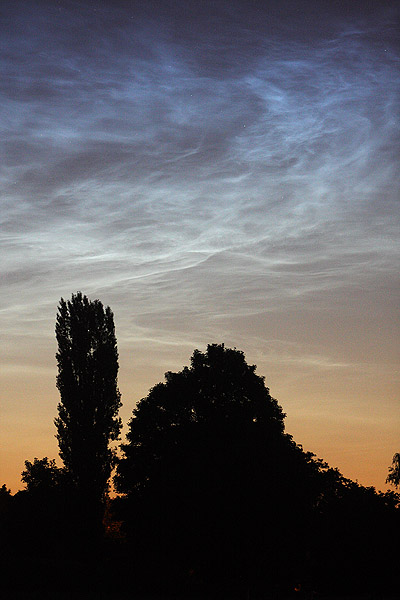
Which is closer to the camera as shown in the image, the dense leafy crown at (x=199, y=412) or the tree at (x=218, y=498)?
the tree at (x=218, y=498)

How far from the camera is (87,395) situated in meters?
53.5

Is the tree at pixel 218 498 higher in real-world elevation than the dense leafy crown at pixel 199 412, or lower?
lower

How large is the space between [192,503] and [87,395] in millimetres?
11186

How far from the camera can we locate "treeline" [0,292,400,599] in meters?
47.8

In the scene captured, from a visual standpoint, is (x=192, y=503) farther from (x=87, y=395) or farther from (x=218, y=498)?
(x=87, y=395)

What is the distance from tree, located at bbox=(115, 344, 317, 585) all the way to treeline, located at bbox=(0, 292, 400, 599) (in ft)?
0.27

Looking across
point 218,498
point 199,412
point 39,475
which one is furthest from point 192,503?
point 39,475

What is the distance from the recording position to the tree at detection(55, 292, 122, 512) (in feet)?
168

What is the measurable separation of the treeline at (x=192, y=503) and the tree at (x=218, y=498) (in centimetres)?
8

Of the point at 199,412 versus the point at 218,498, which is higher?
the point at 199,412

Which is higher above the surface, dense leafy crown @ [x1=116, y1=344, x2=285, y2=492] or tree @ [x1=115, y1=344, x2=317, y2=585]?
dense leafy crown @ [x1=116, y1=344, x2=285, y2=492]

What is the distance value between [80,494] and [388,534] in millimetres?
22261

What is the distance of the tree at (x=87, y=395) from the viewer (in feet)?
168

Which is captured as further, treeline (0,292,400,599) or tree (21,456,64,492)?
tree (21,456,64,492)
